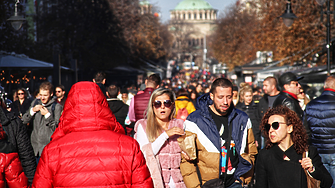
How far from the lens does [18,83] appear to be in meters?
18.2

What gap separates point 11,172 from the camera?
11.9 ft

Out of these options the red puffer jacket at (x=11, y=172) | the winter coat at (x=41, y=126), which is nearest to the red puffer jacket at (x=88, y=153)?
the red puffer jacket at (x=11, y=172)

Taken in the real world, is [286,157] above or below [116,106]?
below

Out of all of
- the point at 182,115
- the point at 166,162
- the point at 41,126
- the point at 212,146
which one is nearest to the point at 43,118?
the point at 41,126

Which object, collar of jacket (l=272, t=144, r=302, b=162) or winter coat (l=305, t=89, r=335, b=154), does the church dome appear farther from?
collar of jacket (l=272, t=144, r=302, b=162)

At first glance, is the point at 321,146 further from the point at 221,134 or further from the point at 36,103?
the point at 36,103

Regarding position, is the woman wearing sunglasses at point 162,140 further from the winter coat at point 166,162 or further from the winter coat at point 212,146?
the winter coat at point 212,146

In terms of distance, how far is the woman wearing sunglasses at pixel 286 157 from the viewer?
3.65 metres

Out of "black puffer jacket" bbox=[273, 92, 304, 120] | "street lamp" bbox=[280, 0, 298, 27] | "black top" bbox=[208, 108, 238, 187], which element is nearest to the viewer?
"black top" bbox=[208, 108, 238, 187]

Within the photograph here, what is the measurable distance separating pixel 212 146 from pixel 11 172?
5.64ft

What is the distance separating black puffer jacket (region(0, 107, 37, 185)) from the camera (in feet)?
12.5

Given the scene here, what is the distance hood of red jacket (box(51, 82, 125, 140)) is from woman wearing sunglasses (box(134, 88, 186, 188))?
3.67ft

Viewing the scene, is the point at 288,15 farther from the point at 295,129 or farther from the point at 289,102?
the point at 295,129

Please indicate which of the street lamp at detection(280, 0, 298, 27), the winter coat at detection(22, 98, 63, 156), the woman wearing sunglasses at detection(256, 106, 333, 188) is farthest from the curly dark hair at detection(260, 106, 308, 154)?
the street lamp at detection(280, 0, 298, 27)
